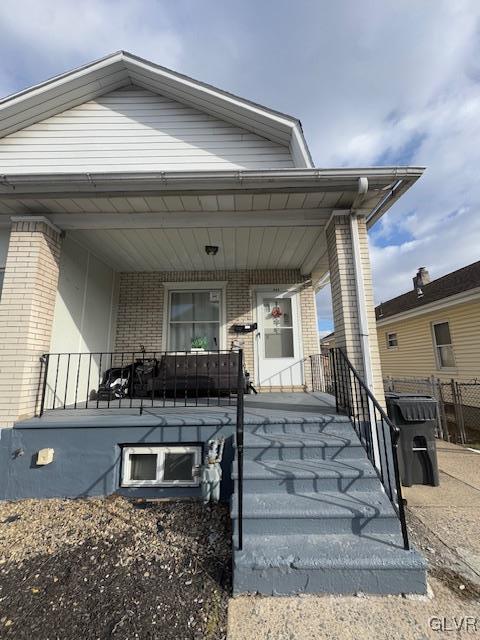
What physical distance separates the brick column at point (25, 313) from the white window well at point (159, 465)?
4.23 ft

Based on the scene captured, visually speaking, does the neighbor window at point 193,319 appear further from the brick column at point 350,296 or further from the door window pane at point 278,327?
the brick column at point 350,296

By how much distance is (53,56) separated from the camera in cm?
506

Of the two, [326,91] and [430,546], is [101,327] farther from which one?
[326,91]

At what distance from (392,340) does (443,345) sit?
2806mm

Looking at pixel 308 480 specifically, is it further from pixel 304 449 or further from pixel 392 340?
A: pixel 392 340

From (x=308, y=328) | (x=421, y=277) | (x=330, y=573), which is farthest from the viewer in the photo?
(x=421, y=277)

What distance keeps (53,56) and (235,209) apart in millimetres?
4816

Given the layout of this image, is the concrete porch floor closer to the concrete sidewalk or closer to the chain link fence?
the concrete sidewalk

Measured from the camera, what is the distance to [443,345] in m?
8.87

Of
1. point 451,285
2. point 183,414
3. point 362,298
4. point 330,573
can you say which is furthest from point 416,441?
point 451,285

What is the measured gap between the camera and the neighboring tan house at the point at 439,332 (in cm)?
778

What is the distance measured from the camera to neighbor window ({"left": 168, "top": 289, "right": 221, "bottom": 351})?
5672 millimetres

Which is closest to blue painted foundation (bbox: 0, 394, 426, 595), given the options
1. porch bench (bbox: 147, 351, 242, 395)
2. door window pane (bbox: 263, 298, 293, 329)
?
porch bench (bbox: 147, 351, 242, 395)

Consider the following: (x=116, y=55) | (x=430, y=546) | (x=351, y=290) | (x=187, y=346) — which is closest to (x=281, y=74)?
(x=116, y=55)
